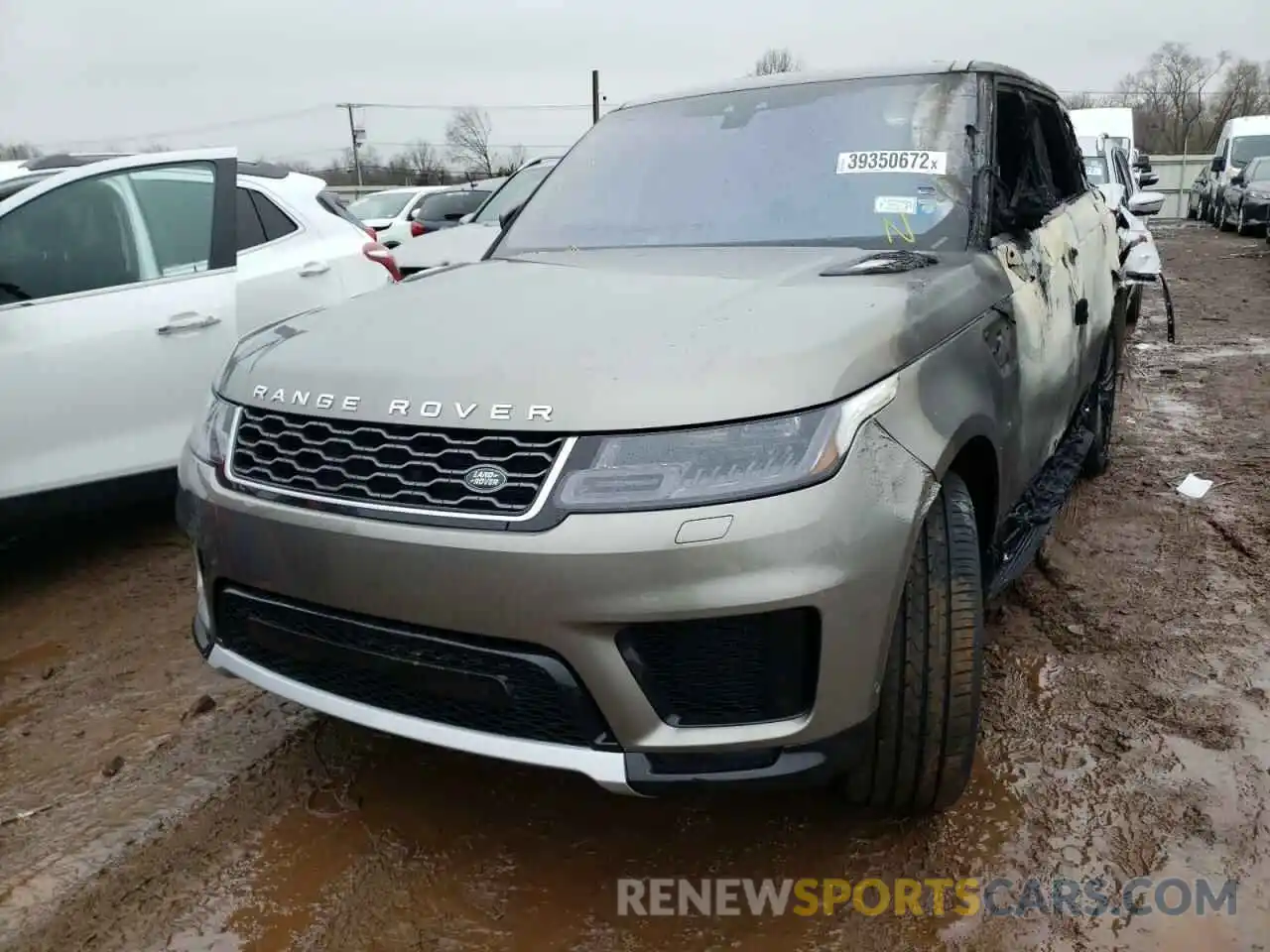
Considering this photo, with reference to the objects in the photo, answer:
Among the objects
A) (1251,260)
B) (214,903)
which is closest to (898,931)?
(214,903)

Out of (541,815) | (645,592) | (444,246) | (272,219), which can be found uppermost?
(272,219)

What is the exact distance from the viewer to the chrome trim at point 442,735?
1.90 m

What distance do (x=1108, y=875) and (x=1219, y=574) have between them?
2069mm

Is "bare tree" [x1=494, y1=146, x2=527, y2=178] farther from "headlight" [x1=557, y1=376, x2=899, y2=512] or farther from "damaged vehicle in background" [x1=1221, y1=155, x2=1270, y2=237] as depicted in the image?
"headlight" [x1=557, y1=376, x2=899, y2=512]

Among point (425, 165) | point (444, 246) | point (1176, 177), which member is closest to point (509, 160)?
point (425, 165)

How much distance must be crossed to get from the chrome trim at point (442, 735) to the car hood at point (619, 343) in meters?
0.61

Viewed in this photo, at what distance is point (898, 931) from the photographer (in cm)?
208

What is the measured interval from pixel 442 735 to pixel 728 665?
60 centimetres

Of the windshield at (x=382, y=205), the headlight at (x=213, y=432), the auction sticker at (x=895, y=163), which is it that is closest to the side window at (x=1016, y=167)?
the auction sticker at (x=895, y=163)

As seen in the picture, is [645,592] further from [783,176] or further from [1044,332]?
[1044,332]

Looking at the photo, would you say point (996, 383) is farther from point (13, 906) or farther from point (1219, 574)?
point (13, 906)

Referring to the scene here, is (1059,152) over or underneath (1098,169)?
over

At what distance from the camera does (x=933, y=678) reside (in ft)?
6.89

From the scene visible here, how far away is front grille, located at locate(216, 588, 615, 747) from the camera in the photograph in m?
1.90
